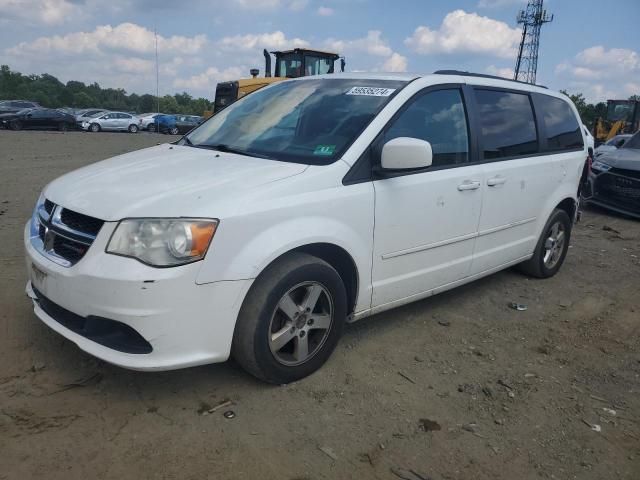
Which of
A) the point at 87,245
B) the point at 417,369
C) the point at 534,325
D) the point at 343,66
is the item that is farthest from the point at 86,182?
the point at 343,66

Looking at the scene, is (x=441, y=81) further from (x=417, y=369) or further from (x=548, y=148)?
(x=417, y=369)

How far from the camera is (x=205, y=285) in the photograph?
8.96ft

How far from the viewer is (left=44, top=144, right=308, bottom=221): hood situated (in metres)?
2.78

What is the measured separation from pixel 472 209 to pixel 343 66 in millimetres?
11532

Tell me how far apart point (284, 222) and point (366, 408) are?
3.59 feet

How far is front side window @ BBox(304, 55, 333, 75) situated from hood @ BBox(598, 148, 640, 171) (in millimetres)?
7519

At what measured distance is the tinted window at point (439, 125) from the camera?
3684 millimetres

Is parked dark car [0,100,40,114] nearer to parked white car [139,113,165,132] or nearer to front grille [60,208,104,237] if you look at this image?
parked white car [139,113,165,132]

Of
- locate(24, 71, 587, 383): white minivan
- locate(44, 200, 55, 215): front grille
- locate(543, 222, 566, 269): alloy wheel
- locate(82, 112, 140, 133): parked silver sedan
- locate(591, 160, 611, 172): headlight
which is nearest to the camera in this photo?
locate(24, 71, 587, 383): white minivan

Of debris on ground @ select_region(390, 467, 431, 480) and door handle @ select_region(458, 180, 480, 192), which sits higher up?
door handle @ select_region(458, 180, 480, 192)

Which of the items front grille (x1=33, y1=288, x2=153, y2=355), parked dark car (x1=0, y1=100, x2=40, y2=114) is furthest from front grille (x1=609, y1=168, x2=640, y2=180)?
parked dark car (x1=0, y1=100, x2=40, y2=114)

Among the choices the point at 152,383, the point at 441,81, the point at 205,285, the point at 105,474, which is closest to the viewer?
the point at 105,474

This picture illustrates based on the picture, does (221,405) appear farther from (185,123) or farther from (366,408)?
(185,123)

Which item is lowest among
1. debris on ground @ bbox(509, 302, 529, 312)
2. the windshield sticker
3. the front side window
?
debris on ground @ bbox(509, 302, 529, 312)
